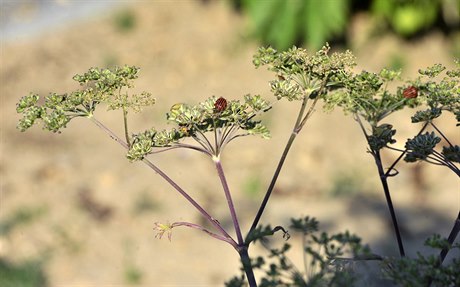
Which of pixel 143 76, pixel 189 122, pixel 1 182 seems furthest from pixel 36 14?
pixel 189 122

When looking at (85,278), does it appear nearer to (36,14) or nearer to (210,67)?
(210,67)

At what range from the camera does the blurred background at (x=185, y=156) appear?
4195mm

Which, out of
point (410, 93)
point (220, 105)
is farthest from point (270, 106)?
point (410, 93)

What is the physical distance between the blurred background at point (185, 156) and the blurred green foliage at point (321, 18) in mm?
11

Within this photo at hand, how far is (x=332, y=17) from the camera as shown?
5.77 metres

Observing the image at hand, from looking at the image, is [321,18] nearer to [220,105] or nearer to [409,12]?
[409,12]

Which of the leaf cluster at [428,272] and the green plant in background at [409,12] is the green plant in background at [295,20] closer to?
the green plant in background at [409,12]

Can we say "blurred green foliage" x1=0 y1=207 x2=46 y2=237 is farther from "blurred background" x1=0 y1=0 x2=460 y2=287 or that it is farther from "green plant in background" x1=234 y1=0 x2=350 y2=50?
"green plant in background" x1=234 y1=0 x2=350 y2=50

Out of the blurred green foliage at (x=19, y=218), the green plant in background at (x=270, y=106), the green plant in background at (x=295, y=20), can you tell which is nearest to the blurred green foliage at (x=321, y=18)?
the green plant in background at (x=295, y=20)

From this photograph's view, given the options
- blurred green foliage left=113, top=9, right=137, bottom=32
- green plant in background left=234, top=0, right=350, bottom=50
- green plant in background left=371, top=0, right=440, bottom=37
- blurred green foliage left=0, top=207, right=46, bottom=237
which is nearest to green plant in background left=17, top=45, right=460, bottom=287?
blurred green foliage left=0, top=207, right=46, bottom=237

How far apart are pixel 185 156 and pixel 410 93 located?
341 centimetres

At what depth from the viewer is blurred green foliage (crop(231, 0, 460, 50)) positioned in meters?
5.76

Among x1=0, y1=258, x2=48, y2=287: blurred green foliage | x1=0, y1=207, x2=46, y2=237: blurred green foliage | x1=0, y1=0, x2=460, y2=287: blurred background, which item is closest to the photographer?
x1=0, y1=258, x2=48, y2=287: blurred green foliage

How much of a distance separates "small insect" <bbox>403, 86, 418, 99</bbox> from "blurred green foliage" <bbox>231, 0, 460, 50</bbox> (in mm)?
3994
